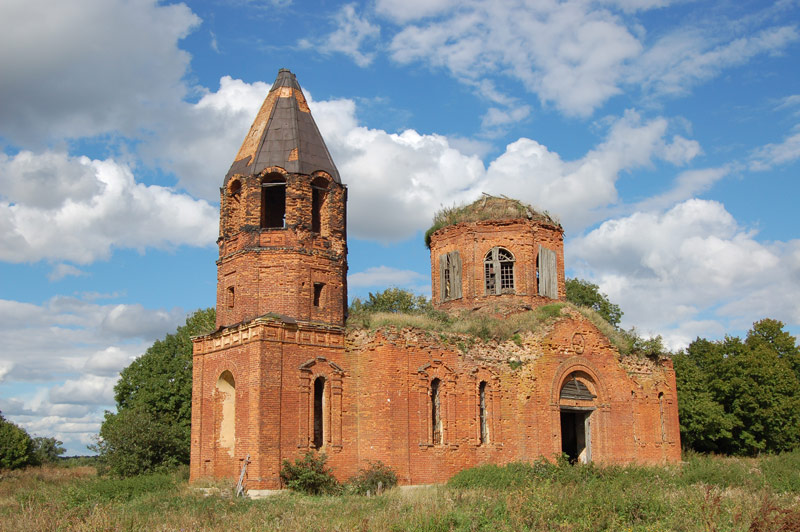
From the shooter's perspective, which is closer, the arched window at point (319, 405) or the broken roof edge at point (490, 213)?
the arched window at point (319, 405)

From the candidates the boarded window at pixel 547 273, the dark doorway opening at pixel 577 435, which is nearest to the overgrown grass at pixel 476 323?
the boarded window at pixel 547 273

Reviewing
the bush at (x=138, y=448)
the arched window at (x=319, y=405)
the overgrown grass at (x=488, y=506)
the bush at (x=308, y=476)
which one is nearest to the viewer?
the overgrown grass at (x=488, y=506)

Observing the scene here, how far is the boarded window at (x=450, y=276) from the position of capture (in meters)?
28.3

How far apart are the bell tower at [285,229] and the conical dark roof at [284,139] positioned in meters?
0.03

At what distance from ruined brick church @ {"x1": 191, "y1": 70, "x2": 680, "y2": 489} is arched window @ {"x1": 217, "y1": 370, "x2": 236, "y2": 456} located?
0.13ft

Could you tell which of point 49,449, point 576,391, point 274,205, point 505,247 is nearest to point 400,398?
point 576,391

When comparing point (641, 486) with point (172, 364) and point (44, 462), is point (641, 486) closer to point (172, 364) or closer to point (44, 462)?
point (172, 364)

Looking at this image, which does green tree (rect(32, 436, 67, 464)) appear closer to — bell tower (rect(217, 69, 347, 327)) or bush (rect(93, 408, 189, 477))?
bush (rect(93, 408, 189, 477))

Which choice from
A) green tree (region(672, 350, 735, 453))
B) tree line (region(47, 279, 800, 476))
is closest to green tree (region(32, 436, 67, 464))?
tree line (region(47, 279, 800, 476))

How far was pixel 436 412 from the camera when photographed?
22.2m

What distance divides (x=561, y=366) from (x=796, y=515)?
37.5ft

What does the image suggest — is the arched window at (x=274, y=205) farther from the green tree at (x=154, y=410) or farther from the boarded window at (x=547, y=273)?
the boarded window at (x=547, y=273)

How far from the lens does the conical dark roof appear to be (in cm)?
2242

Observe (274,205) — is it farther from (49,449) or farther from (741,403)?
(49,449)
